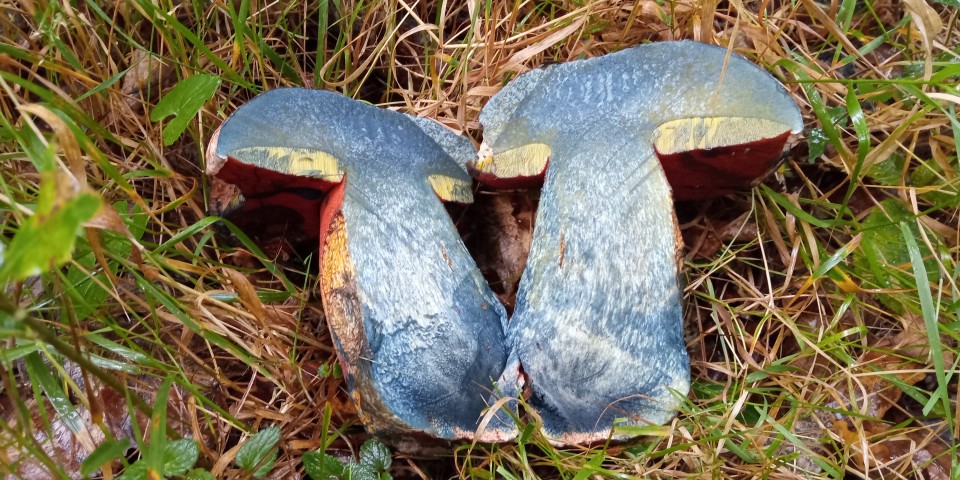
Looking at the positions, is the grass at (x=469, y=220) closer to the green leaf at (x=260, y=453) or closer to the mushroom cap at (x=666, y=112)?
the green leaf at (x=260, y=453)

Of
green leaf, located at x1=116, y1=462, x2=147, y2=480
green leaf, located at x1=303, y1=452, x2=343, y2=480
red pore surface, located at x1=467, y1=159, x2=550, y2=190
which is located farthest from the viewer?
red pore surface, located at x1=467, y1=159, x2=550, y2=190

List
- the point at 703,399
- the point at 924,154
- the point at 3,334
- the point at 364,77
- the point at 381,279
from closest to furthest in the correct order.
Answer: the point at 3,334
the point at 381,279
the point at 703,399
the point at 924,154
the point at 364,77

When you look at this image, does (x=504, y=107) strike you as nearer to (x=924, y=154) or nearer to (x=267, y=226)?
(x=267, y=226)

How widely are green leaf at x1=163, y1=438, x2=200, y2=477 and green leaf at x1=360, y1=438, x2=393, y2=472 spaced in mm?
368

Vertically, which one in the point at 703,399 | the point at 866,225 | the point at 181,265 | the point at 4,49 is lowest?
the point at 703,399

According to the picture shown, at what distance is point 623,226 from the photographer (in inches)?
61.2

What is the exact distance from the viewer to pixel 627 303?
1530 mm

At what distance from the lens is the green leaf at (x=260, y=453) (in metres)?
1.58

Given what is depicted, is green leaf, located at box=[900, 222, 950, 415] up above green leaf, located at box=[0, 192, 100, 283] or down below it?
below

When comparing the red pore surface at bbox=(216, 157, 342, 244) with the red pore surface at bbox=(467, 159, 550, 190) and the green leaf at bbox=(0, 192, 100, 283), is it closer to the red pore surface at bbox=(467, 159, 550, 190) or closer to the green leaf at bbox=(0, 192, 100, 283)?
the red pore surface at bbox=(467, 159, 550, 190)

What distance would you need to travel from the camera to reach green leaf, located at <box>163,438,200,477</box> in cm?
150

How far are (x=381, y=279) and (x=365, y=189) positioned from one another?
0.22 meters

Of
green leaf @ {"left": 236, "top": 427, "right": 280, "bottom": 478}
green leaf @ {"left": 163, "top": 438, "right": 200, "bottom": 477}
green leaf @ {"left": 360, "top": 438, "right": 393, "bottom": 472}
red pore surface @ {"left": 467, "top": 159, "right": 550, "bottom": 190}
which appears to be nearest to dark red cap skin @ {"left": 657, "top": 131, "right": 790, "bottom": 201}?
red pore surface @ {"left": 467, "top": 159, "right": 550, "bottom": 190}

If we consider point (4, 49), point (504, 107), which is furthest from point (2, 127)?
point (504, 107)
